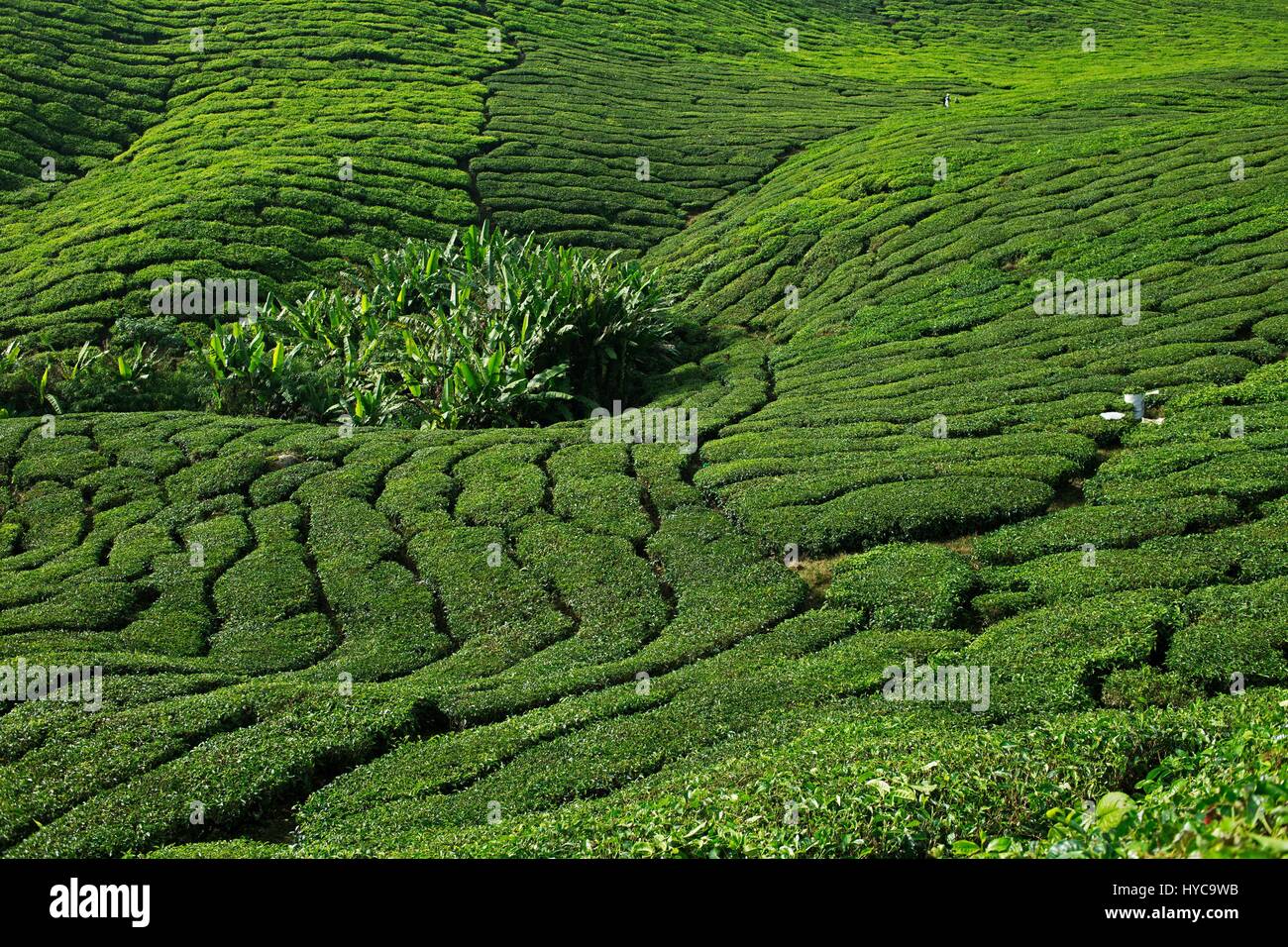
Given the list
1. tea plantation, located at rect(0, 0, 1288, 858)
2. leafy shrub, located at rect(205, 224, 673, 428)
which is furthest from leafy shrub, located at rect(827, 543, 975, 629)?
leafy shrub, located at rect(205, 224, 673, 428)

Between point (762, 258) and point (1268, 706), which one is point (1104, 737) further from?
point (762, 258)

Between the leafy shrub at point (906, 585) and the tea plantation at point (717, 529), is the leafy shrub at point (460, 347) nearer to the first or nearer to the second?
the tea plantation at point (717, 529)

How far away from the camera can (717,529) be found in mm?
14758

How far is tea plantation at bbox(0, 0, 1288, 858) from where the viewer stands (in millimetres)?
8250

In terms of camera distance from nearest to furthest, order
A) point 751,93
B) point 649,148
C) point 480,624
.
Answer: point 480,624, point 649,148, point 751,93

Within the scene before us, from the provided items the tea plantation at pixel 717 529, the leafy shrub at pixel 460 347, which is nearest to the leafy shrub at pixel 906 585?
the tea plantation at pixel 717 529

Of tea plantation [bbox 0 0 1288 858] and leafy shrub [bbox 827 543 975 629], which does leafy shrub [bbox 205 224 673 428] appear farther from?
leafy shrub [bbox 827 543 975 629]

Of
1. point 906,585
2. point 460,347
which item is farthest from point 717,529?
point 460,347

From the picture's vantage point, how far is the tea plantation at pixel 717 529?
8250 mm

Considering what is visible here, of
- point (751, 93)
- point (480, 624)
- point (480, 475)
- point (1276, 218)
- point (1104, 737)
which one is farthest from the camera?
point (751, 93)

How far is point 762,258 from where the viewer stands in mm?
28875

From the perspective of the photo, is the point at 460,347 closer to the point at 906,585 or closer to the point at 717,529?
the point at 717,529
